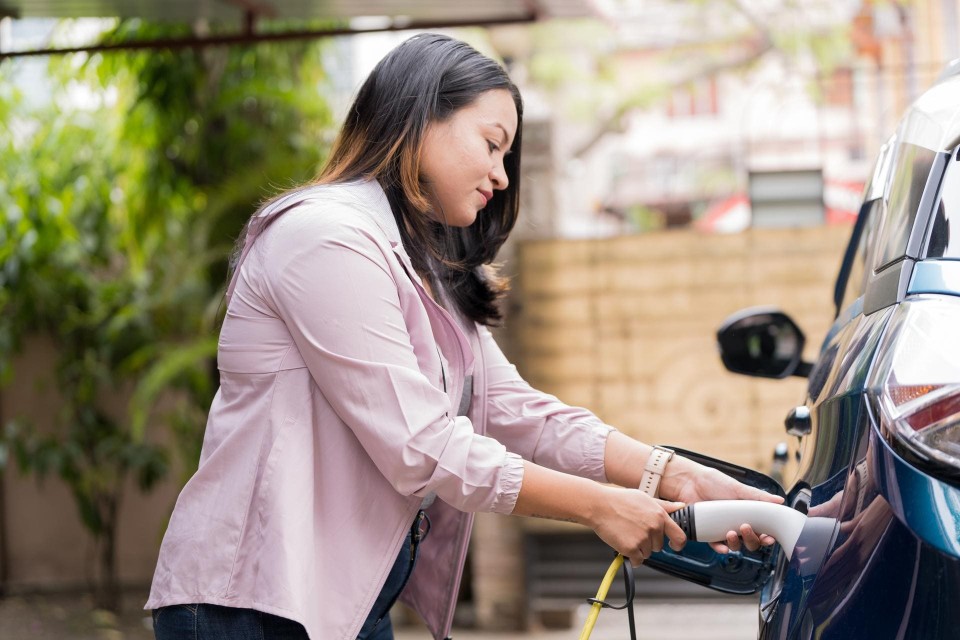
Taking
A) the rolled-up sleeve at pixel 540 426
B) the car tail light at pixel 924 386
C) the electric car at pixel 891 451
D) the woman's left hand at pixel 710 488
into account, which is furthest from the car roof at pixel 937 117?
the rolled-up sleeve at pixel 540 426

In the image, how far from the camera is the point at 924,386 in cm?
147

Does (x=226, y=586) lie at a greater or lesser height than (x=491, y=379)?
lesser

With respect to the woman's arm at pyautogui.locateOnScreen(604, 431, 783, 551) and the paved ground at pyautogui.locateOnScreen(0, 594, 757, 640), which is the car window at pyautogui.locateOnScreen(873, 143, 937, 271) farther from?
the paved ground at pyautogui.locateOnScreen(0, 594, 757, 640)

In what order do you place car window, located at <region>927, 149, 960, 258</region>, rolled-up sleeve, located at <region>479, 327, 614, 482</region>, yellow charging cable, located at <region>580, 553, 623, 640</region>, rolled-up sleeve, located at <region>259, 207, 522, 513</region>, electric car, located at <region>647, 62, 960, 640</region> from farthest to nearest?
rolled-up sleeve, located at <region>479, 327, 614, 482</region>
yellow charging cable, located at <region>580, 553, 623, 640</region>
rolled-up sleeve, located at <region>259, 207, 522, 513</region>
car window, located at <region>927, 149, 960, 258</region>
electric car, located at <region>647, 62, 960, 640</region>

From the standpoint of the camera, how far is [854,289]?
2.52 meters

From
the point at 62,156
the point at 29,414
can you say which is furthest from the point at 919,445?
the point at 29,414

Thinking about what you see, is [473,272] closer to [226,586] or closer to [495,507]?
[495,507]

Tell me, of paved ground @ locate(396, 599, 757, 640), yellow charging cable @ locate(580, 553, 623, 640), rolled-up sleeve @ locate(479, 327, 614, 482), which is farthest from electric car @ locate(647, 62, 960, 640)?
paved ground @ locate(396, 599, 757, 640)

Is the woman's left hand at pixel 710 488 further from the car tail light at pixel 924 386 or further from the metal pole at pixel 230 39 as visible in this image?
the metal pole at pixel 230 39

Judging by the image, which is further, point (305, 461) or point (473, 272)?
point (473, 272)

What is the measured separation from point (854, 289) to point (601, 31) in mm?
12783

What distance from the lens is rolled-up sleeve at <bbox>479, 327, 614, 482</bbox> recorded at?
8.21ft

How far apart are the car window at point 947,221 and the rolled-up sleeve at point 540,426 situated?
0.93 metres

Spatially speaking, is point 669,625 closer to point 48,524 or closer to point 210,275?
point 210,275
